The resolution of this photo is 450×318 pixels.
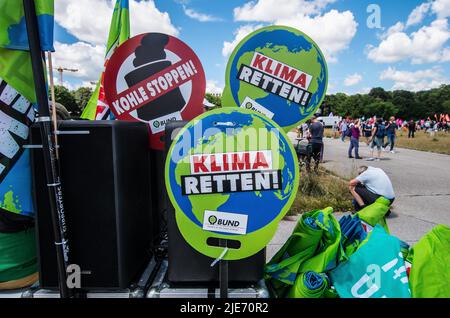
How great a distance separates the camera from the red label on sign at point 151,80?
5.53ft

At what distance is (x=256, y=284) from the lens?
4.58 feet

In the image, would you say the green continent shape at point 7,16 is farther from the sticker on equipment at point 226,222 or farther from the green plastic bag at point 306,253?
the green plastic bag at point 306,253

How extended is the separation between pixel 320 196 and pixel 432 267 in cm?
449

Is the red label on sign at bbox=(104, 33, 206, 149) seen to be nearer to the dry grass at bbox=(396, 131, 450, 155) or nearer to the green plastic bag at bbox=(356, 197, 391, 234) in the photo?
the green plastic bag at bbox=(356, 197, 391, 234)

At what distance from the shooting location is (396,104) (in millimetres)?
84875

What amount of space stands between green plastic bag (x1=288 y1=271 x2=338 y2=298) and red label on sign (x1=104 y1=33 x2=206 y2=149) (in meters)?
1.05

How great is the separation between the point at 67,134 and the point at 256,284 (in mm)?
1028

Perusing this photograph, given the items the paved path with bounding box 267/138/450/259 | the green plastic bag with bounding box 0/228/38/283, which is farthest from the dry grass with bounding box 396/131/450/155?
the green plastic bag with bounding box 0/228/38/283

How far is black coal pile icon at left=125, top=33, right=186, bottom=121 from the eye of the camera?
1.69 meters

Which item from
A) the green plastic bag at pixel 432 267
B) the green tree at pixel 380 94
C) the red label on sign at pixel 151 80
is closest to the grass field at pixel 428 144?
the green plastic bag at pixel 432 267

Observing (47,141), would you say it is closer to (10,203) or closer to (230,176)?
(10,203)

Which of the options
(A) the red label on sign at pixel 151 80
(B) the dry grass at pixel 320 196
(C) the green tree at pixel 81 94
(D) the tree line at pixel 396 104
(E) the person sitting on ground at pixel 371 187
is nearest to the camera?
(A) the red label on sign at pixel 151 80

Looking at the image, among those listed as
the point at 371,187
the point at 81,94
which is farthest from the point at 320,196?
the point at 81,94

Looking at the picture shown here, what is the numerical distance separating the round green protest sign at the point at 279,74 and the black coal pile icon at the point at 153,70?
1.06 feet
